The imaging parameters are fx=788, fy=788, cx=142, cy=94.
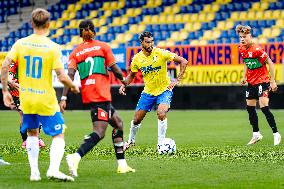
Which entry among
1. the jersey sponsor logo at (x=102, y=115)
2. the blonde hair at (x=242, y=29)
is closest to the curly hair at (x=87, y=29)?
the jersey sponsor logo at (x=102, y=115)

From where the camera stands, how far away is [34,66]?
385 inches

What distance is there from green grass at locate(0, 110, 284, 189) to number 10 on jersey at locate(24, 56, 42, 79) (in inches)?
53.3

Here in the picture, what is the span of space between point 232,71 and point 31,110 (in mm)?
20137

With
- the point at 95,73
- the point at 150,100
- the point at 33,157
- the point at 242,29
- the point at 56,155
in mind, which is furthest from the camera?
the point at 242,29

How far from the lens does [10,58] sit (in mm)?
9750

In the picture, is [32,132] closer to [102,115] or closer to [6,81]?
[6,81]

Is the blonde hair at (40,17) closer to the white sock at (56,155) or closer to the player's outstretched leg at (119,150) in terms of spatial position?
the white sock at (56,155)

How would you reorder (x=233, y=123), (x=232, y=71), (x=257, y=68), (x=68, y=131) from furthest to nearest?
(x=232, y=71) < (x=233, y=123) < (x=68, y=131) < (x=257, y=68)

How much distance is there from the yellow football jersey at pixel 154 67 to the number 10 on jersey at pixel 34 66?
15.7ft

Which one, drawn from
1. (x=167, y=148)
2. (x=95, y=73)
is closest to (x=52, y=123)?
(x=95, y=73)

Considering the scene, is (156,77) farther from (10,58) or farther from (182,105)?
(182,105)

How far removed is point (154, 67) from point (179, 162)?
110 inches

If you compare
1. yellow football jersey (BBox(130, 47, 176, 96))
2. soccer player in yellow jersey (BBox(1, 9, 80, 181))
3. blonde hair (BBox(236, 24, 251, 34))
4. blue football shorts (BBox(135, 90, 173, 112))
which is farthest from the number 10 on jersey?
blonde hair (BBox(236, 24, 251, 34))

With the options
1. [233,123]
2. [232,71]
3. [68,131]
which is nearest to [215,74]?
[232,71]
